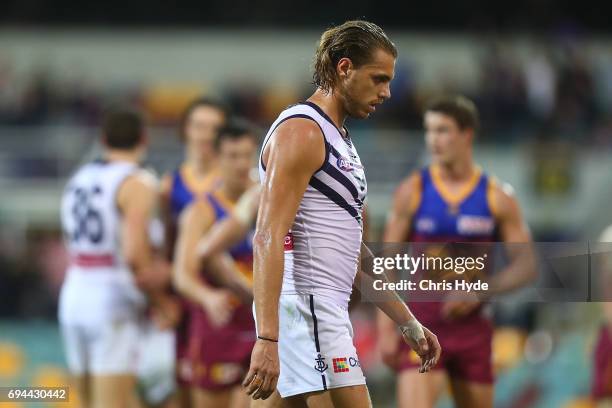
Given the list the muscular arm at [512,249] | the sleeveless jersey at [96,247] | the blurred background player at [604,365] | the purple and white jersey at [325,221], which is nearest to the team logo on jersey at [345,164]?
the purple and white jersey at [325,221]

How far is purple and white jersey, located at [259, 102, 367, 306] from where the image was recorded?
4.82 m

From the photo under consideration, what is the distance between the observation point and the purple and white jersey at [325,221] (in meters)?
4.82

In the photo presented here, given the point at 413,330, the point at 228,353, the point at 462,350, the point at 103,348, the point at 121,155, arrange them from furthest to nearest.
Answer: the point at 121,155 → the point at 103,348 → the point at 228,353 → the point at 462,350 → the point at 413,330

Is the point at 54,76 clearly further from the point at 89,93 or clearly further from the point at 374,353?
the point at 374,353

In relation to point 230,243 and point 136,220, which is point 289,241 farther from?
point 136,220

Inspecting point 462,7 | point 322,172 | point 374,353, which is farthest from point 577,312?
point 462,7

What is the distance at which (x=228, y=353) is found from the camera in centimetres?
796

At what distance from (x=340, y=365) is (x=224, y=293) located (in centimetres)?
328

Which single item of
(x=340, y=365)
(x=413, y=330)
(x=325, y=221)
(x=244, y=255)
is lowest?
(x=340, y=365)

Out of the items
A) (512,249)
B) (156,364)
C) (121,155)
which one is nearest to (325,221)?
(512,249)

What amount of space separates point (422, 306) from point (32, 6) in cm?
2162

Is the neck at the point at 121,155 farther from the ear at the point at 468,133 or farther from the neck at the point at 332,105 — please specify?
the neck at the point at 332,105

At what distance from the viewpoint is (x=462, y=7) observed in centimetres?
2645

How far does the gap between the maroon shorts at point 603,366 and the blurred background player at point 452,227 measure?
193 cm
